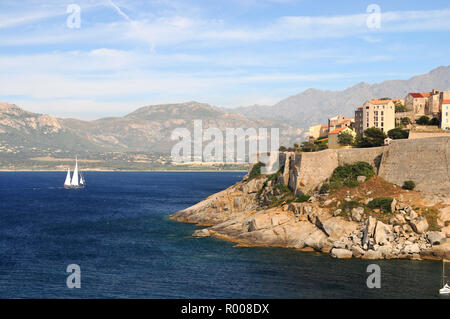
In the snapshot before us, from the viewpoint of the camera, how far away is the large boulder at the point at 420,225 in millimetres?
52188

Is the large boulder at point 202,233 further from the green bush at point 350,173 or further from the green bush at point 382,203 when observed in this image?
the green bush at point 382,203

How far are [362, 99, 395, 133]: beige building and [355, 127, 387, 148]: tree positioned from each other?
442 centimetres

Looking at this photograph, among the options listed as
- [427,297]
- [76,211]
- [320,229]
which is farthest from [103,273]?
[76,211]

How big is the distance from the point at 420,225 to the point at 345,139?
2591 cm

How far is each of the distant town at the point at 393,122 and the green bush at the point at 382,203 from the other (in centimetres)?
1189

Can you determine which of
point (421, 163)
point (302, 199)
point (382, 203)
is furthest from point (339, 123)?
point (382, 203)

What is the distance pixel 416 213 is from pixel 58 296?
3723cm

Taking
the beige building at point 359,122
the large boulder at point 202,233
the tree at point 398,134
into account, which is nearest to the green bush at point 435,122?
the tree at point 398,134

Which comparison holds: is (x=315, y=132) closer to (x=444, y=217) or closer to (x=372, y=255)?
(x=444, y=217)

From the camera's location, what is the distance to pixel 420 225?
52.3 m

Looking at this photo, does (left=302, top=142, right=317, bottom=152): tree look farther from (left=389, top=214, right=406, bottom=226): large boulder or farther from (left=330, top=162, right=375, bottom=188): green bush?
(left=389, top=214, right=406, bottom=226): large boulder

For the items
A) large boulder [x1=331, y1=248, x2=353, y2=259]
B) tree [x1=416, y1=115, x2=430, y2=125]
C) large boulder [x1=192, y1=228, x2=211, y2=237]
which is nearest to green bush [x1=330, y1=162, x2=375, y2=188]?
large boulder [x1=331, y1=248, x2=353, y2=259]

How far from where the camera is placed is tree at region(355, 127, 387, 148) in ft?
230
